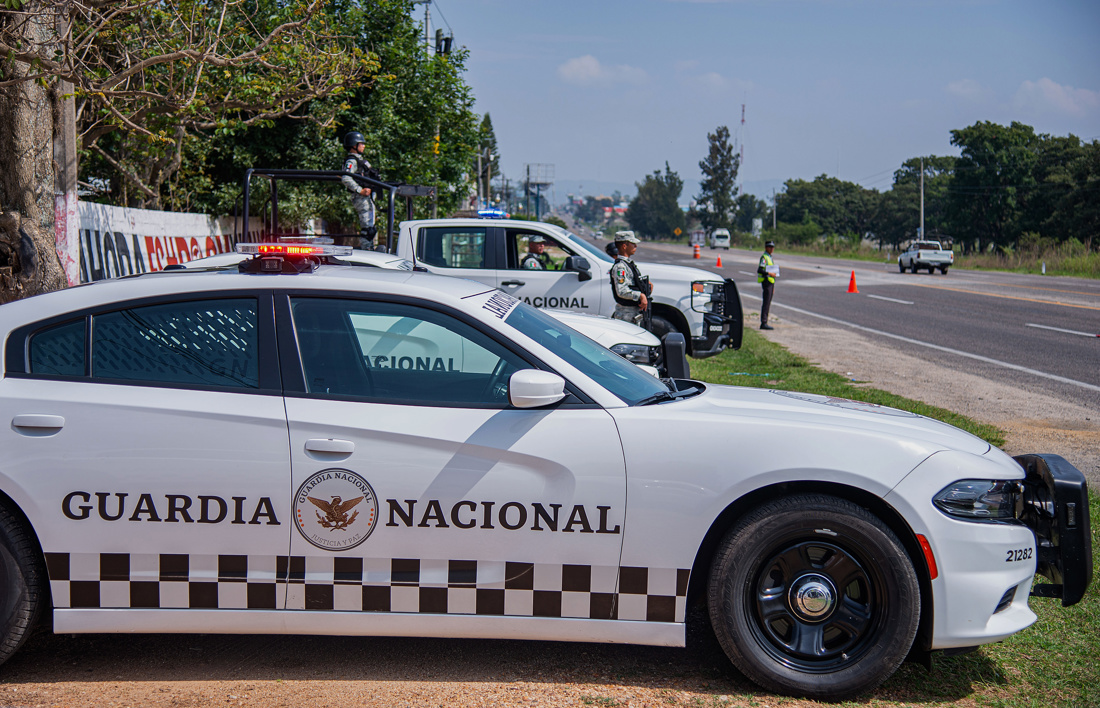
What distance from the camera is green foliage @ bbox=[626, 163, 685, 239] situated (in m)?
182

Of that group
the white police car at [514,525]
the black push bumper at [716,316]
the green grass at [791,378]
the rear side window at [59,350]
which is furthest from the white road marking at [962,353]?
the rear side window at [59,350]

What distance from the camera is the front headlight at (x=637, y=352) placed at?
764cm

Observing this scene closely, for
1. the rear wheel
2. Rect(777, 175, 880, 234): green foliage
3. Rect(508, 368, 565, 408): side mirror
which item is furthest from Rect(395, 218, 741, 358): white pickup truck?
Rect(777, 175, 880, 234): green foliage

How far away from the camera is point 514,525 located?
10.9ft

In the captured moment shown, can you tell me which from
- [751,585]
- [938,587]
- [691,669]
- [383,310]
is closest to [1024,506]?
[938,587]

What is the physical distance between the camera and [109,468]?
11.0 feet

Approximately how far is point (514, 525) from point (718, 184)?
5771 inches

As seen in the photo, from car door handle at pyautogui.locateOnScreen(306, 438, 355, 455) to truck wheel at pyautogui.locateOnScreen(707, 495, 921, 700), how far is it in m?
1.39

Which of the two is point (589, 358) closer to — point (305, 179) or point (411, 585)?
point (411, 585)

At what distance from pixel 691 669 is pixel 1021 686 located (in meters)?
1.24

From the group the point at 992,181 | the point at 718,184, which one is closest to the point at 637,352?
the point at 992,181

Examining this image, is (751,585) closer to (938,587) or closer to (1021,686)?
→ (938,587)

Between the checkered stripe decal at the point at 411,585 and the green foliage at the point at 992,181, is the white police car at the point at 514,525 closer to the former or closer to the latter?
the checkered stripe decal at the point at 411,585

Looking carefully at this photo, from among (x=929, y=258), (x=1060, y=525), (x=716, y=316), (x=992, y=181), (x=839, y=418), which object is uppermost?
(x=992, y=181)
